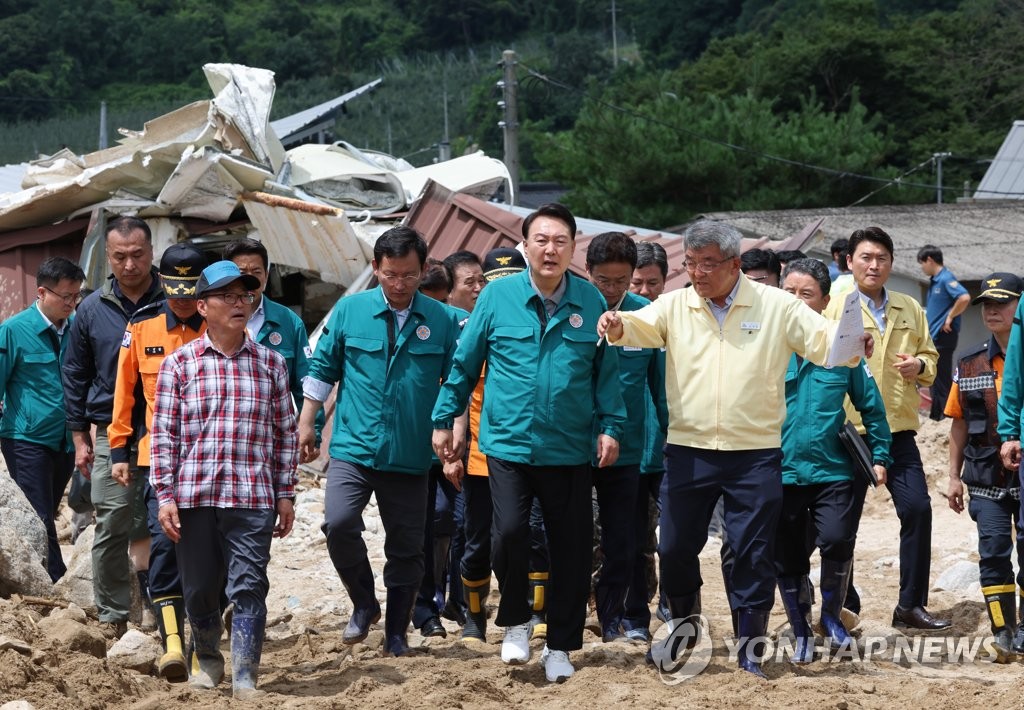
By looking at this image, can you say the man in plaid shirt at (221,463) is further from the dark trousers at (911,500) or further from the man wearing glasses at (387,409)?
the dark trousers at (911,500)

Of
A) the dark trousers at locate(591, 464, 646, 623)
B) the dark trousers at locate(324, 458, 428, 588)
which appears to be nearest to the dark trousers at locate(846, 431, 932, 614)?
the dark trousers at locate(591, 464, 646, 623)

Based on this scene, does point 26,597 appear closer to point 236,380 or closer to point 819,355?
point 236,380

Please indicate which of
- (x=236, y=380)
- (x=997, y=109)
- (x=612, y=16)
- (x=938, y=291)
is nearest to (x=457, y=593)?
(x=236, y=380)

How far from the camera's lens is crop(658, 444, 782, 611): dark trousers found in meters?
5.83

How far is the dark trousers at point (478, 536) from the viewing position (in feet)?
22.6

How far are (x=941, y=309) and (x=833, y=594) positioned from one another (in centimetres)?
854

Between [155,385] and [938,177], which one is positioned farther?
[938,177]

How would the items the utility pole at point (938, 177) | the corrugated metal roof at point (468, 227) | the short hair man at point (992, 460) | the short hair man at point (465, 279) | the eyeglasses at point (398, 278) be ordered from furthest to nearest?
the utility pole at point (938, 177)
the corrugated metal roof at point (468, 227)
the short hair man at point (465, 279)
the short hair man at point (992, 460)
the eyeglasses at point (398, 278)

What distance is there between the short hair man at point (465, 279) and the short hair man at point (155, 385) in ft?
6.31

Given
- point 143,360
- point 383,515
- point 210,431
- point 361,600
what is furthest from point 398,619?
point 143,360

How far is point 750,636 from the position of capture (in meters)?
5.98

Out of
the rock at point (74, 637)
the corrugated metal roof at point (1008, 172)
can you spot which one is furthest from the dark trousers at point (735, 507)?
the corrugated metal roof at point (1008, 172)

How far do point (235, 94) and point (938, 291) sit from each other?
303 inches

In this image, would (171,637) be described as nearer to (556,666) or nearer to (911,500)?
(556,666)
